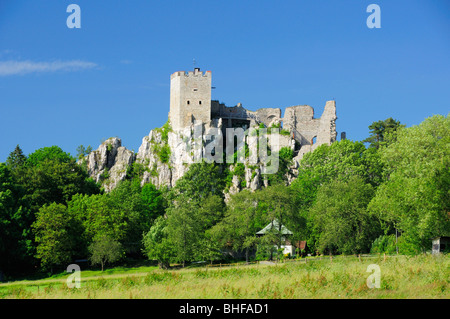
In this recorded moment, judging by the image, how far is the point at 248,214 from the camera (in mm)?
53656

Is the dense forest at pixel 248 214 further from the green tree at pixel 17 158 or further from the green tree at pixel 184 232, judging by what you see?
the green tree at pixel 17 158

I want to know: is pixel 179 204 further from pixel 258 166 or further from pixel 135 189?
pixel 258 166

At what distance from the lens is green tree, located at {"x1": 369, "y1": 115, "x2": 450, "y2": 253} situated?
1419 inches

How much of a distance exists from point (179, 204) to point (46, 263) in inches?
607

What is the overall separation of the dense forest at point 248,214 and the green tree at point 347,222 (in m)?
0.09

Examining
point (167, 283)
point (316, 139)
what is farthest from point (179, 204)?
point (167, 283)

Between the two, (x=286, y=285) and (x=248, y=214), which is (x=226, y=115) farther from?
(x=286, y=285)

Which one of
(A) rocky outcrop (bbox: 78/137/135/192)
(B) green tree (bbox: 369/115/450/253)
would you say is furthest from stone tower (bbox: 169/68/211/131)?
(B) green tree (bbox: 369/115/450/253)

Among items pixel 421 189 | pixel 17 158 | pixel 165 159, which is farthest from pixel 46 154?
pixel 421 189

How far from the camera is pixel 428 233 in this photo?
37188 mm

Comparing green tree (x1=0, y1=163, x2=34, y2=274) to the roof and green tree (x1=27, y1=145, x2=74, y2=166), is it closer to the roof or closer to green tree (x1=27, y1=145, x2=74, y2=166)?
the roof
